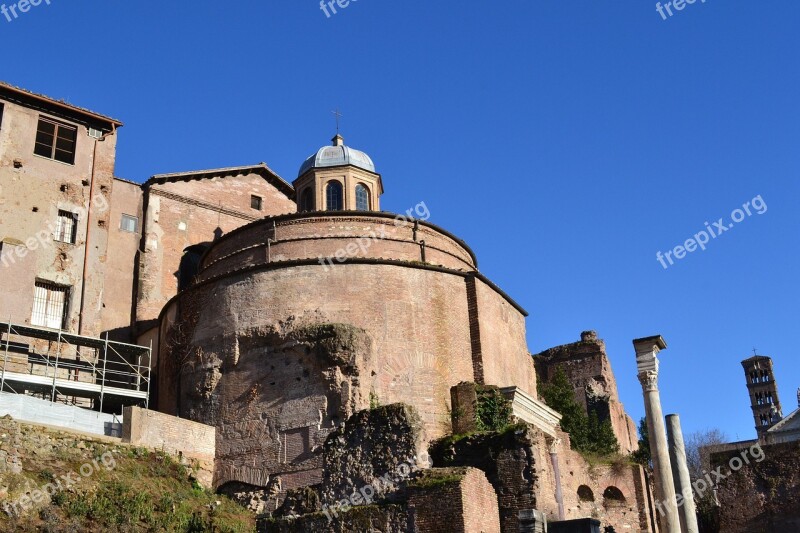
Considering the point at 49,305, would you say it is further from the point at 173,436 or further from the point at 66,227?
the point at 173,436

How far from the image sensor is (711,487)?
30656 millimetres

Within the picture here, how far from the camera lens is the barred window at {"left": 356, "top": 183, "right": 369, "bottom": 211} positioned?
33781 millimetres

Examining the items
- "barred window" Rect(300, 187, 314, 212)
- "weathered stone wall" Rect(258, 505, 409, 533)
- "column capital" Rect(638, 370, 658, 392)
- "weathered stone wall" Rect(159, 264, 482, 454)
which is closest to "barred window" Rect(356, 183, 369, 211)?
"barred window" Rect(300, 187, 314, 212)

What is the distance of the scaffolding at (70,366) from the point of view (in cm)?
2614

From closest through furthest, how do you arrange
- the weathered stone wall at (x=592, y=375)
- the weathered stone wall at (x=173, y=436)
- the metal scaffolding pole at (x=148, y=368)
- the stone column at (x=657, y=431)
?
1. the stone column at (x=657, y=431)
2. the weathered stone wall at (x=173, y=436)
3. the metal scaffolding pole at (x=148, y=368)
4. the weathered stone wall at (x=592, y=375)

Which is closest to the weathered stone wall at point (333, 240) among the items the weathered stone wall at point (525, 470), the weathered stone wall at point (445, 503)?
the weathered stone wall at point (525, 470)

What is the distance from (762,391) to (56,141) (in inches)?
2574

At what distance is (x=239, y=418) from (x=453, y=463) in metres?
6.85

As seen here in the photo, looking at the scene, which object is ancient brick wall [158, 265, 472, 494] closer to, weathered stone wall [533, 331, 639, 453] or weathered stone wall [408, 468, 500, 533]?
weathered stone wall [408, 468, 500, 533]

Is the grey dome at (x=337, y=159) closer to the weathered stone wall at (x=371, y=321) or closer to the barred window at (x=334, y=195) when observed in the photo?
the barred window at (x=334, y=195)

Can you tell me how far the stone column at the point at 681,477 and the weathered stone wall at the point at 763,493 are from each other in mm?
12594

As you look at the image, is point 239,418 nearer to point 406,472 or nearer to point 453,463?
point 453,463

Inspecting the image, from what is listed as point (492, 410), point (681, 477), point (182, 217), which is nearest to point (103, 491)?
point (492, 410)

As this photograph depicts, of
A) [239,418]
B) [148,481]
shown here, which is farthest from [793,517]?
[148,481]
